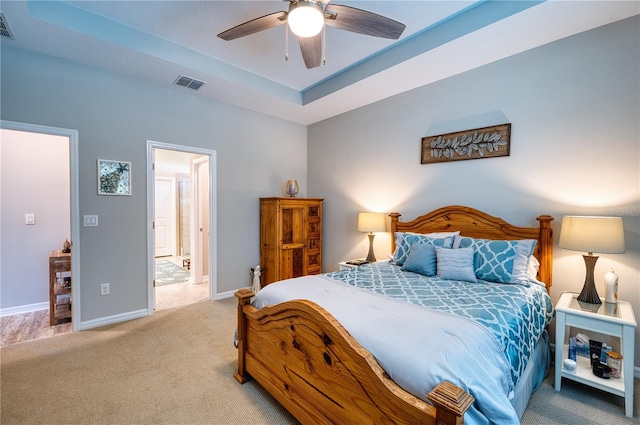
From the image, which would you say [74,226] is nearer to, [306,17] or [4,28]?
[4,28]

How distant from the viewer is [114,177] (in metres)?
3.17

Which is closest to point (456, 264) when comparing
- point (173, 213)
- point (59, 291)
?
point (59, 291)

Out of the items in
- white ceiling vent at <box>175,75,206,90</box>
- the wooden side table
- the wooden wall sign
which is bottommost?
the wooden side table

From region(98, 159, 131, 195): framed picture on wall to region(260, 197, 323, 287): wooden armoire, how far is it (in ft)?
5.59

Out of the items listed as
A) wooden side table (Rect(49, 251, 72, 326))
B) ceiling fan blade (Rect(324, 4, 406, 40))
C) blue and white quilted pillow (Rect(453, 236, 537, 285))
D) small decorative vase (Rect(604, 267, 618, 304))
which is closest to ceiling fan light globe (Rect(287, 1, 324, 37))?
ceiling fan blade (Rect(324, 4, 406, 40))

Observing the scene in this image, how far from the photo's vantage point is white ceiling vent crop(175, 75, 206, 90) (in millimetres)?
3250

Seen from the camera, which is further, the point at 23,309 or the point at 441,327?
the point at 23,309

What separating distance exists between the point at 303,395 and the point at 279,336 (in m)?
0.35

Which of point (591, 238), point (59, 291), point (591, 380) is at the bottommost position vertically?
point (591, 380)

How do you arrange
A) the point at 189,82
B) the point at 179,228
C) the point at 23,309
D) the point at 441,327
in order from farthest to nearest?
the point at 179,228 < the point at 23,309 < the point at 189,82 < the point at 441,327

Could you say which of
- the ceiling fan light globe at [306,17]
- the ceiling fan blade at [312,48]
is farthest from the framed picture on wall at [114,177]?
the ceiling fan light globe at [306,17]

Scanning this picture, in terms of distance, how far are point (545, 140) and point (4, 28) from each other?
4.70 metres

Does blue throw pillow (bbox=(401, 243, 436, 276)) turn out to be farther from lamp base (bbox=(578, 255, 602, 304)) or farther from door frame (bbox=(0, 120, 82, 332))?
door frame (bbox=(0, 120, 82, 332))

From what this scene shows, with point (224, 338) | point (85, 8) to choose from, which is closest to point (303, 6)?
point (85, 8)
